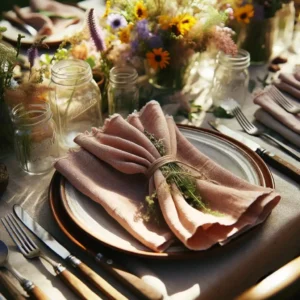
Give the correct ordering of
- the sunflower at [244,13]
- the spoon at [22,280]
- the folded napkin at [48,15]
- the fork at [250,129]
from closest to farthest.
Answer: the spoon at [22,280] → the fork at [250,129] → the sunflower at [244,13] → the folded napkin at [48,15]

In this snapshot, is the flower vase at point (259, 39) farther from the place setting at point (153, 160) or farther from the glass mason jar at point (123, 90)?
the glass mason jar at point (123, 90)

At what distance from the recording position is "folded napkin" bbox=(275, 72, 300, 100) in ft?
4.09

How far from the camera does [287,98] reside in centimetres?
124

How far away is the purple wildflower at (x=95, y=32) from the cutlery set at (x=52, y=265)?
433 mm

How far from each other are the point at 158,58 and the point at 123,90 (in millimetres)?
116

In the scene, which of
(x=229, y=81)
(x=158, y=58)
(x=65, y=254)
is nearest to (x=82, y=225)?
(x=65, y=254)

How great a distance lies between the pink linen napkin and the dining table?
184mm

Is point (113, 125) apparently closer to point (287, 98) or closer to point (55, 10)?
point (287, 98)

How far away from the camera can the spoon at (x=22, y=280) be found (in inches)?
28.6

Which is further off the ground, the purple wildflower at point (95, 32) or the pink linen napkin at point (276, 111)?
the purple wildflower at point (95, 32)

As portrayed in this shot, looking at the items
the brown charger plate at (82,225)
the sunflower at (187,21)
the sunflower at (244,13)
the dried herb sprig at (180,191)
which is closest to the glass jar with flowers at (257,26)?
the sunflower at (244,13)

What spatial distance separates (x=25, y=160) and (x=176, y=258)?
Answer: 41 centimetres

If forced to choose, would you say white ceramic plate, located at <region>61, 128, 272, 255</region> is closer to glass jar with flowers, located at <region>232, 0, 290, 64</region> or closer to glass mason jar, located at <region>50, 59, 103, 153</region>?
glass mason jar, located at <region>50, 59, 103, 153</region>

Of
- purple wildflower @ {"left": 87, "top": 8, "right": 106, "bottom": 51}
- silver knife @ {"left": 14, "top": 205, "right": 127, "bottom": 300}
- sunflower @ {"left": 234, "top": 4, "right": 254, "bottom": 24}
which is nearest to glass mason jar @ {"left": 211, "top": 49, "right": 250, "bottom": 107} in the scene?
sunflower @ {"left": 234, "top": 4, "right": 254, "bottom": 24}
